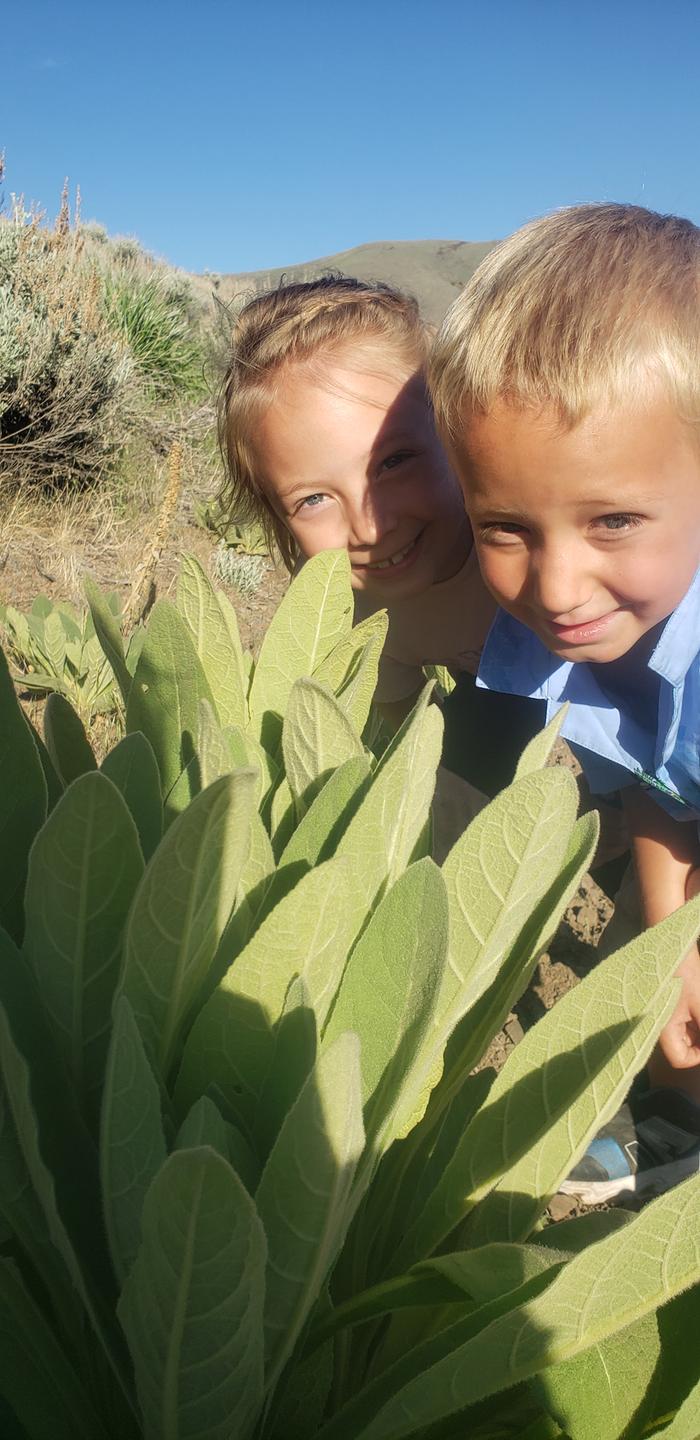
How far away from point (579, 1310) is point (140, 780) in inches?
16.3

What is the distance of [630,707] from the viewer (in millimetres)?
1941

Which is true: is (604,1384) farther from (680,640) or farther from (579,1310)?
(680,640)

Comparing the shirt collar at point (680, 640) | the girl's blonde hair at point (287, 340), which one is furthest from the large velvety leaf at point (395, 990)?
the girl's blonde hair at point (287, 340)

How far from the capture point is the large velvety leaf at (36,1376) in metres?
0.57

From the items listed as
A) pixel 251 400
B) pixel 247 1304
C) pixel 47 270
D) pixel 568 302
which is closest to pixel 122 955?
pixel 247 1304

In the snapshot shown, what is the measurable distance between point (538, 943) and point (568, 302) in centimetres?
100

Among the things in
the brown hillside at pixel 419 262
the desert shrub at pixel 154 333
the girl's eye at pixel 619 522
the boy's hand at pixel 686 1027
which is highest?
the brown hillside at pixel 419 262

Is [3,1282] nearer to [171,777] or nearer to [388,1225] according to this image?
[388,1225]

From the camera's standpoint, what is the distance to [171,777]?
87 centimetres

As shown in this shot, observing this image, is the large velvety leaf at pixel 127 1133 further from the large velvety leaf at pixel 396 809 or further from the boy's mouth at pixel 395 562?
the boy's mouth at pixel 395 562

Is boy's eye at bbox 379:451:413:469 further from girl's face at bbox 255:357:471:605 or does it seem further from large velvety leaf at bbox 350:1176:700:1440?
large velvety leaf at bbox 350:1176:700:1440

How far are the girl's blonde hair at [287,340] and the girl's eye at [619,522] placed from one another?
0.94 m

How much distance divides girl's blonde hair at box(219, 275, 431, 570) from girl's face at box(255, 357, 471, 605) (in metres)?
0.06

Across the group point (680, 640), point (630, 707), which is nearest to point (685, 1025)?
point (630, 707)
